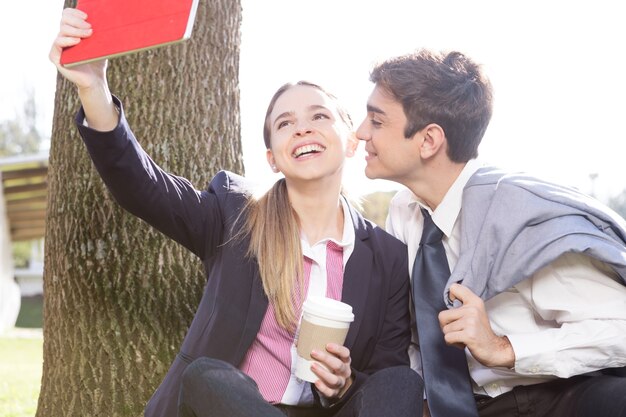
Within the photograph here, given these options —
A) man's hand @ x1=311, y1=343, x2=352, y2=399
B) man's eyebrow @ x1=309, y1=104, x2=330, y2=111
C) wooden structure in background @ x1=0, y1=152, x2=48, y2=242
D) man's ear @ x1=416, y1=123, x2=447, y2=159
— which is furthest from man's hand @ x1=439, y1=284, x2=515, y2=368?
wooden structure in background @ x1=0, y1=152, x2=48, y2=242

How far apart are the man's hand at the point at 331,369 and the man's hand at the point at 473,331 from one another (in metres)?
0.34

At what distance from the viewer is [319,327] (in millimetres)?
2283

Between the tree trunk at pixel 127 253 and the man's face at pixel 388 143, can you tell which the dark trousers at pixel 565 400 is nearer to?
the man's face at pixel 388 143

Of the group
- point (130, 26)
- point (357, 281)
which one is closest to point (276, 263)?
point (357, 281)

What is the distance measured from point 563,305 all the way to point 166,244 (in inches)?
70.5

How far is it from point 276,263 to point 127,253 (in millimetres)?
1065

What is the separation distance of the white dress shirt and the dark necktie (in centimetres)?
14

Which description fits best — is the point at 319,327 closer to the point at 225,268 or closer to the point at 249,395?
the point at 249,395

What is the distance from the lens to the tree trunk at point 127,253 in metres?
3.44

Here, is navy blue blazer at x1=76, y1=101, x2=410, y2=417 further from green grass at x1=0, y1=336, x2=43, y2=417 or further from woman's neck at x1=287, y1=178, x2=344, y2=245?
green grass at x1=0, y1=336, x2=43, y2=417

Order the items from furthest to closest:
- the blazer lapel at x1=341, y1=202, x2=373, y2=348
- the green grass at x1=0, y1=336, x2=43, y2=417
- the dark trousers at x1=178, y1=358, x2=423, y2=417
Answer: the green grass at x1=0, y1=336, x2=43, y2=417
the blazer lapel at x1=341, y1=202, x2=373, y2=348
the dark trousers at x1=178, y1=358, x2=423, y2=417

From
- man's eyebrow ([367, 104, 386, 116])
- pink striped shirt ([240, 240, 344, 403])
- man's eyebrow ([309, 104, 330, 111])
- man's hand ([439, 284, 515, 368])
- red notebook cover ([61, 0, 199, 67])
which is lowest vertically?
pink striped shirt ([240, 240, 344, 403])

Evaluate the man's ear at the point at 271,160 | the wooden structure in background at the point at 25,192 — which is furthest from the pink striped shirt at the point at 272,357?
the wooden structure in background at the point at 25,192

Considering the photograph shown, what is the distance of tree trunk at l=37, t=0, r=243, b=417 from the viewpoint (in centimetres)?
344
